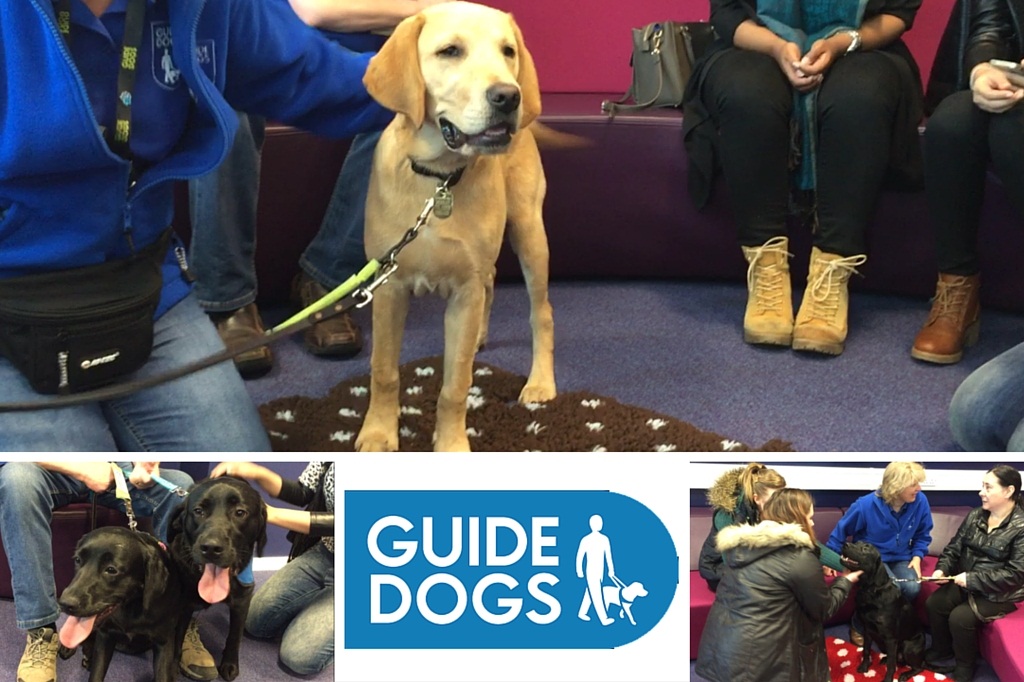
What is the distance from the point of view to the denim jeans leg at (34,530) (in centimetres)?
114

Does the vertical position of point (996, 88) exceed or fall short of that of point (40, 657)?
it exceeds it

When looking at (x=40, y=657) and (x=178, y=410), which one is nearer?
(x=40, y=657)

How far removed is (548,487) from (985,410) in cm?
76

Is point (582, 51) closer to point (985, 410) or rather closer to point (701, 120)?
point (701, 120)

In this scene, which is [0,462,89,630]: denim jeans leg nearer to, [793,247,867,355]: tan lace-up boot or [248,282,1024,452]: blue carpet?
[248,282,1024,452]: blue carpet

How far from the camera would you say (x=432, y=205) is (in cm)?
141

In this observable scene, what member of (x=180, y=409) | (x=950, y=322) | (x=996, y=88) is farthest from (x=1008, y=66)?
(x=180, y=409)

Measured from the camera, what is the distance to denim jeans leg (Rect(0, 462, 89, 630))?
1.14 metres

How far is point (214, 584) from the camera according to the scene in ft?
3.80

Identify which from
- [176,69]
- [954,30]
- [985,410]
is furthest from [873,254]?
[176,69]

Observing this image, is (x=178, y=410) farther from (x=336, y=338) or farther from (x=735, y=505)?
(x=735, y=505)

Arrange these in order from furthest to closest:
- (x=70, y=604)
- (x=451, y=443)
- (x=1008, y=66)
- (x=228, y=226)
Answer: (x=1008, y=66)
(x=228, y=226)
(x=451, y=443)
(x=70, y=604)

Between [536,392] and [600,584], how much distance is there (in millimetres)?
609

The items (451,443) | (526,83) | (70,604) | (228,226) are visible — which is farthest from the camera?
(228,226)
